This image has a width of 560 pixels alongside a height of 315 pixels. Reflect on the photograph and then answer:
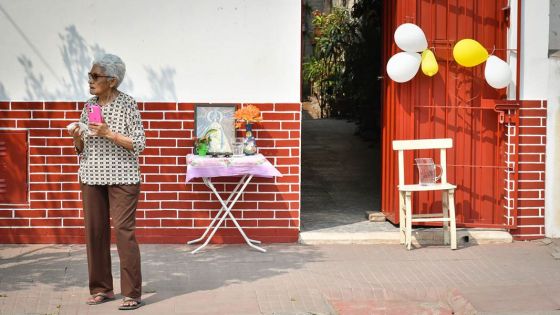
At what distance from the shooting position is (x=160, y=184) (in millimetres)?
9758

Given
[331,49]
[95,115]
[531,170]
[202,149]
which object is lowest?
[531,170]

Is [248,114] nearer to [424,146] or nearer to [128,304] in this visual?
[424,146]

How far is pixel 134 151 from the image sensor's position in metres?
7.33

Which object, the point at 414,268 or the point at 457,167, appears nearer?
the point at 414,268

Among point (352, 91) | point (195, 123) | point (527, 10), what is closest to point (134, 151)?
point (195, 123)

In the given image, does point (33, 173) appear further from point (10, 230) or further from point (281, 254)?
point (281, 254)

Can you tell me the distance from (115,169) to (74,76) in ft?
8.62

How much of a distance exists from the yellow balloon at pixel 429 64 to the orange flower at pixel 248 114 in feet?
5.74

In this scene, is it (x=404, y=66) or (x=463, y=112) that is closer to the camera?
(x=404, y=66)

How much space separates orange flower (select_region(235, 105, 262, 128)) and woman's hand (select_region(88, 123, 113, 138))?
2400 mm

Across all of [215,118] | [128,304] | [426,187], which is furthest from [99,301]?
[426,187]

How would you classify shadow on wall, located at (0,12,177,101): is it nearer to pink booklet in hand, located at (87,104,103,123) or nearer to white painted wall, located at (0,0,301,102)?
white painted wall, located at (0,0,301,102)

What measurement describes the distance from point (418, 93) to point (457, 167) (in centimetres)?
89

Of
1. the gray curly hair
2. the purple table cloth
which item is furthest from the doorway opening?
the gray curly hair
